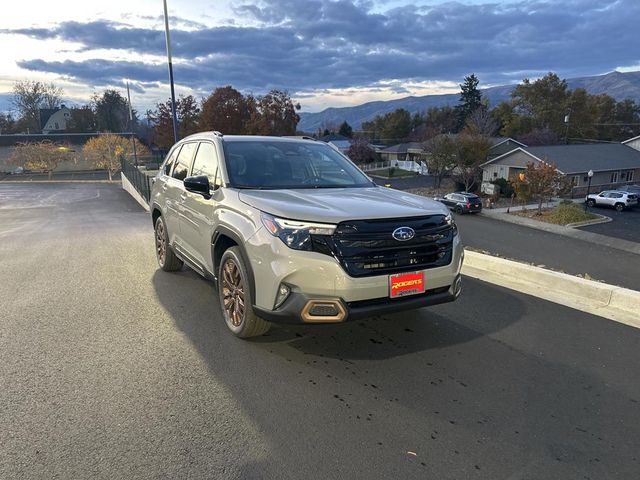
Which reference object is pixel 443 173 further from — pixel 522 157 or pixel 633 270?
pixel 633 270

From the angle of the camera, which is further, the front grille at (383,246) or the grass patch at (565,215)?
the grass patch at (565,215)

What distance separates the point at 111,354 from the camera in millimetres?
3943

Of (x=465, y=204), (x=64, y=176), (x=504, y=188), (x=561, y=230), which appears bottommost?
(x=561, y=230)

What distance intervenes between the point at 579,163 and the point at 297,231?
54.6 m

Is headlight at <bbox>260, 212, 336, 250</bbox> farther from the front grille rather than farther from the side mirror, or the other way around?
the side mirror

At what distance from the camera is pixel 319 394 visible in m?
3.29

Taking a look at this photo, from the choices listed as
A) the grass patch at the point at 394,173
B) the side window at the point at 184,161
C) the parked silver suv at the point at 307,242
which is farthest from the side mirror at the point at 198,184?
the grass patch at the point at 394,173

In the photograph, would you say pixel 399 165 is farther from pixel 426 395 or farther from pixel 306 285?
pixel 426 395

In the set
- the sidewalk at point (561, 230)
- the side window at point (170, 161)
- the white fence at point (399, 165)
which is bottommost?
the sidewalk at point (561, 230)

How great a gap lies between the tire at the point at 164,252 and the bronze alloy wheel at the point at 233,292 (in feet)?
7.37

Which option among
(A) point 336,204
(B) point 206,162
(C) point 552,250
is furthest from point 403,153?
(A) point 336,204

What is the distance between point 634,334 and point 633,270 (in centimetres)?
1608

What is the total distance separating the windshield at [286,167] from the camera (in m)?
4.54

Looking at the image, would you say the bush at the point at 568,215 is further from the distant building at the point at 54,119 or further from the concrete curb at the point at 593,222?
the distant building at the point at 54,119
